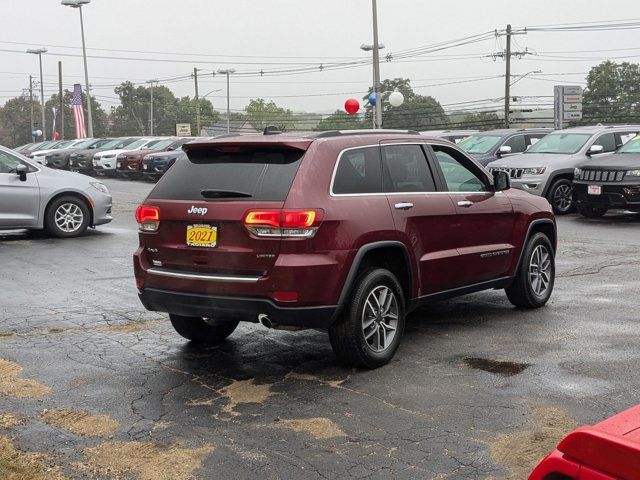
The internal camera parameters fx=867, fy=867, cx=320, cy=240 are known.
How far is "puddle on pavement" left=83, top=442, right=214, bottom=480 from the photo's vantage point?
4441mm

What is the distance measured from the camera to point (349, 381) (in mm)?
6012

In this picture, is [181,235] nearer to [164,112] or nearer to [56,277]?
[56,277]

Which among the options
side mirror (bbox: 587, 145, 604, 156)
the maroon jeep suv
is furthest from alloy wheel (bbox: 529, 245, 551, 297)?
side mirror (bbox: 587, 145, 604, 156)

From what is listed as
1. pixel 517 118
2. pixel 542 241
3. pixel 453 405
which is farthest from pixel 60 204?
pixel 517 118

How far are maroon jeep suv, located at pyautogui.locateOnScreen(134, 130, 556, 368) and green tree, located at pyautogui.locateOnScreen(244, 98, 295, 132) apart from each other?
361 feet

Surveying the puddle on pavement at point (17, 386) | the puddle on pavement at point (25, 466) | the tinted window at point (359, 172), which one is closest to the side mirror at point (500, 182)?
the tinted window at point (359, 172)

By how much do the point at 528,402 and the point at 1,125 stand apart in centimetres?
13896

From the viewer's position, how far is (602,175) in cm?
1689

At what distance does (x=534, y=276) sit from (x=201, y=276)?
148 inches

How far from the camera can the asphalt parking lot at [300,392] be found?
15.1 feet

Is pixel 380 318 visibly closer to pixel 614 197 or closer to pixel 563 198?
pixel 614 197

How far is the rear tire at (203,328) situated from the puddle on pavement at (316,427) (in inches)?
80.8

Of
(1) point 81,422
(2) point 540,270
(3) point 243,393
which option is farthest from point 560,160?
(1) point 81,422

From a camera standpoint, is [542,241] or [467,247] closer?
[467,247]
